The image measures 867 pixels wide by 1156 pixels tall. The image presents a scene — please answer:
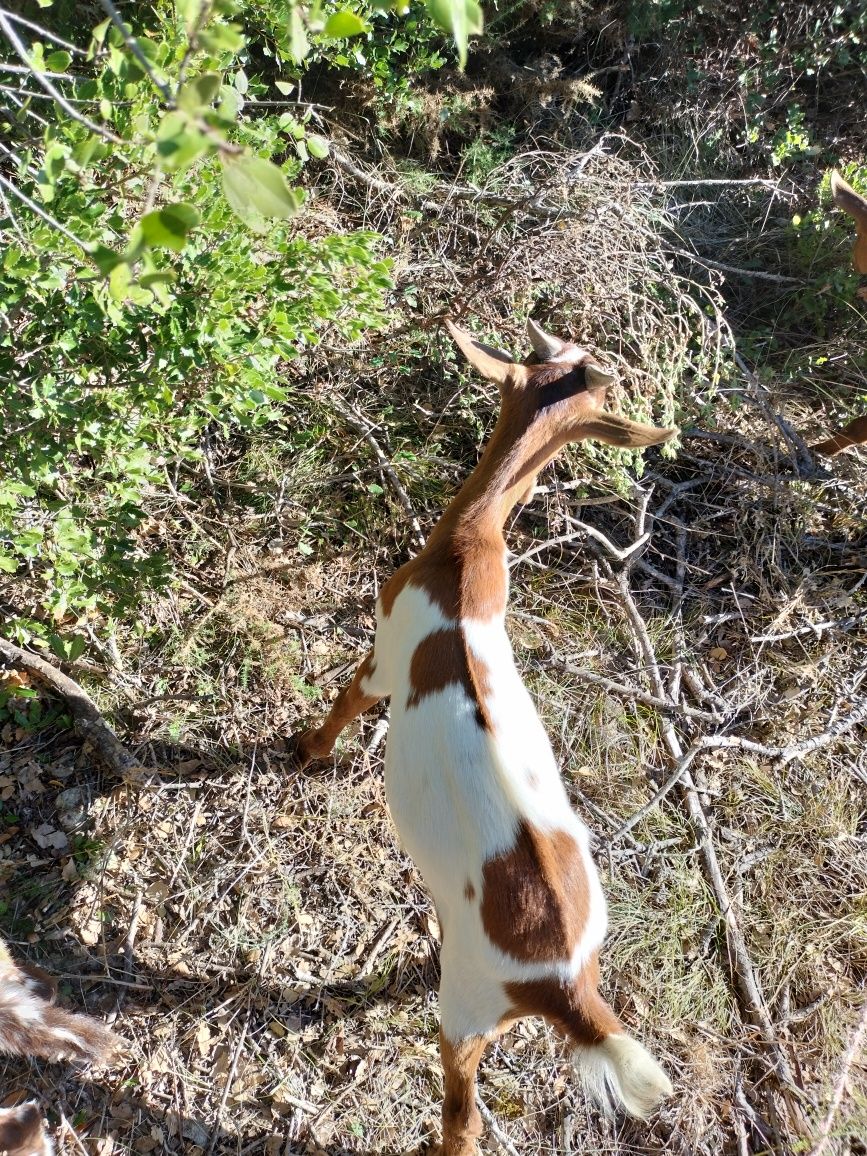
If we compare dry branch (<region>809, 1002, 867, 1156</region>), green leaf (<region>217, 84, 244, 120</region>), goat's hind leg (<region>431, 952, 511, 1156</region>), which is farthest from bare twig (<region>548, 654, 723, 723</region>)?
green leaf (<region>217, 84, 244, 120</region>)

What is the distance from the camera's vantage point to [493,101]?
4.53 meters

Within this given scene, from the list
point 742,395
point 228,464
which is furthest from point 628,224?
point 228,464

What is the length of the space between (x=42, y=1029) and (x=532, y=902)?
1.41 metres

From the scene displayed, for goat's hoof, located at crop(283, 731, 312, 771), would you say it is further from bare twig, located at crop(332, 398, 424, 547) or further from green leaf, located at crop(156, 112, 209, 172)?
green leaf, located at crop(156, 112, 209, 172)

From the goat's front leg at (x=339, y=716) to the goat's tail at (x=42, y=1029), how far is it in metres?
1.12

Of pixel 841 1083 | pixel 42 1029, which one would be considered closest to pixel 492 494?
pixel 42 1029

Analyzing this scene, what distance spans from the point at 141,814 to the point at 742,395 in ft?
11.3

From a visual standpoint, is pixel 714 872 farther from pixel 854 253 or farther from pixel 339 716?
pixel 854 253

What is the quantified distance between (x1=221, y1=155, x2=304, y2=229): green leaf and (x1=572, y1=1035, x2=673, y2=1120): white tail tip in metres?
2.05

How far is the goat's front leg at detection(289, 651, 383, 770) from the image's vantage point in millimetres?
2867

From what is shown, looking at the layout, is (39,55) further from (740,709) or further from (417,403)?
(740,709)

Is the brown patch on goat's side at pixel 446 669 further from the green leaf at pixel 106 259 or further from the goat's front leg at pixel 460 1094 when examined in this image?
the green leaf at pixel 106 259

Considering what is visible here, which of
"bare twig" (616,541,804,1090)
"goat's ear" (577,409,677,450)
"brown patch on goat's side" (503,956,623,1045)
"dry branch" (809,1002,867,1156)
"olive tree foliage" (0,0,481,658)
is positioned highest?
"olive tree foliage" (0,0,481,658)

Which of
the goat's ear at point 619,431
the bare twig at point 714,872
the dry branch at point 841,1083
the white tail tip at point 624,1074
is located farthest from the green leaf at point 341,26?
the dry branch at point 841,1083
